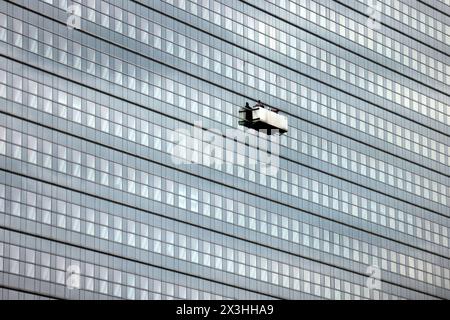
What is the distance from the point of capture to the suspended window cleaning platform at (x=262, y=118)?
541ft

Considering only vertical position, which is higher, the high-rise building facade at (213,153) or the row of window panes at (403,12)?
the row of window panes at (403,12)

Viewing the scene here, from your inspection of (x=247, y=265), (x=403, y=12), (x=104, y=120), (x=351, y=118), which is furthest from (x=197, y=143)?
(x=403, y=12)

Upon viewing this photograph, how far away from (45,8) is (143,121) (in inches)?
632

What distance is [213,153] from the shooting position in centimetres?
16688

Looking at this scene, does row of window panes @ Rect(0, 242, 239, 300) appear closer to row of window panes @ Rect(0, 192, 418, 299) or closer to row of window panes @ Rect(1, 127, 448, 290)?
row of window panes @ Rect(0, 192, 418, 299)

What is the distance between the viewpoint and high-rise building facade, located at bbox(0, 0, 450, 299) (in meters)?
148

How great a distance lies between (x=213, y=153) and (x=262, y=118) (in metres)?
6.13

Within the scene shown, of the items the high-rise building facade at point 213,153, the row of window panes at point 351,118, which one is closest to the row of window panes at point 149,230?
the high-rise building facade at point 213,153

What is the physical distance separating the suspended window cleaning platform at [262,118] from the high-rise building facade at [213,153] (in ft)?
8.84

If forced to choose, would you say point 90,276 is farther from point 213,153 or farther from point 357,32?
point 357,32

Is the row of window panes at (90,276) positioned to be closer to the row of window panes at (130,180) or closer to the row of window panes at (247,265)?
the row of window panes at (247,265)

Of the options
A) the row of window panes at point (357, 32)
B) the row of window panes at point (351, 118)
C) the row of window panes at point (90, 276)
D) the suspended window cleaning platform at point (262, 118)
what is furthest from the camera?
the row of window panes at point (357, 32)
